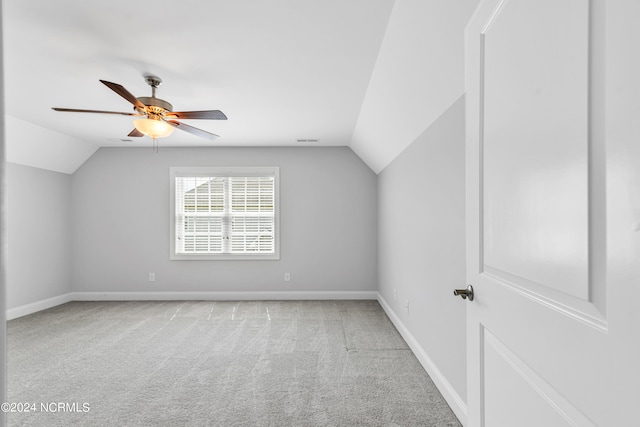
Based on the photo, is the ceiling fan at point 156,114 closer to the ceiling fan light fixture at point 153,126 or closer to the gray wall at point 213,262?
the ceiling fan light fixture at point 153,126

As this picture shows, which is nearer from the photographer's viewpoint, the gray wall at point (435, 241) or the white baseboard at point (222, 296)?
the gray wall at point (435, 241)

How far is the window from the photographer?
5.58 metres

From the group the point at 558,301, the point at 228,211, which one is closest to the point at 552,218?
the point at 558,301

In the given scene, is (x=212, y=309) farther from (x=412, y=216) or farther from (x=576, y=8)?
(x=576, y=8)

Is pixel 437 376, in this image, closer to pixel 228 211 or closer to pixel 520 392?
pixel 520 392

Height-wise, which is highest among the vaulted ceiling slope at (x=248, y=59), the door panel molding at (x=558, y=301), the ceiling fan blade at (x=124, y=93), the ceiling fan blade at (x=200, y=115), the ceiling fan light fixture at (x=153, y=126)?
the vaulted ceiling slope at (x=248, y=59)

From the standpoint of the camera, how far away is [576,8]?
725 mm

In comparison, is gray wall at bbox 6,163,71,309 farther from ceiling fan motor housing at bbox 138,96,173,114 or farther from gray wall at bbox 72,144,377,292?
ceiling fan motor housing at bbox 138,96,173,114

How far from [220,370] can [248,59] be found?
2.50m

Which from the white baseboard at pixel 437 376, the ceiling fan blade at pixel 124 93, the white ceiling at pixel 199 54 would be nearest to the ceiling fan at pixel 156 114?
the ceiling fan blade at pixel 124 93

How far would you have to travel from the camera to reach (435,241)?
272 centimetres

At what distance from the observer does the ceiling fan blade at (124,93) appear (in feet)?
7.48

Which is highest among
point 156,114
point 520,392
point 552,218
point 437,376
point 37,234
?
point 156,114

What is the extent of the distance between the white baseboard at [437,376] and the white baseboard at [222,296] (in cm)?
151
